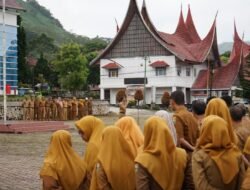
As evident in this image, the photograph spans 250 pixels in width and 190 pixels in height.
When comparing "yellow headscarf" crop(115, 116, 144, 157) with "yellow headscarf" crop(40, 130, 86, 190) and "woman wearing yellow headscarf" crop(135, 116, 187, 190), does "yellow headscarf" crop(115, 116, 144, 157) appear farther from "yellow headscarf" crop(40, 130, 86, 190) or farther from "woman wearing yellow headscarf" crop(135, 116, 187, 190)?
"woman wearing yellow headscarf" crop(135, 116, 187, 190)

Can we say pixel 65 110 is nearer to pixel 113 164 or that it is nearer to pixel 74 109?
pixel 74 109

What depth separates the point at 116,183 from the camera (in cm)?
396

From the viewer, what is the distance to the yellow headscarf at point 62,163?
14.4ft

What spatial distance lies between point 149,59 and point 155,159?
41308mm

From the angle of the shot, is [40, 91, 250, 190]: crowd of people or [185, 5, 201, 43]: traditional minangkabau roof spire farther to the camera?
[185, 5, 201, 43]: traditional minangkabau roof spire

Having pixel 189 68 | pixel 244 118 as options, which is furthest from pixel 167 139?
pixel 189 68

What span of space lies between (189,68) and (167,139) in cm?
4349

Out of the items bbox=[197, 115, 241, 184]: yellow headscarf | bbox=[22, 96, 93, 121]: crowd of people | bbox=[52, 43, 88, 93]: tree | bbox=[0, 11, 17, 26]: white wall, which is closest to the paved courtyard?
bbox=[197, 115, 241, 184]: yellow headscarf

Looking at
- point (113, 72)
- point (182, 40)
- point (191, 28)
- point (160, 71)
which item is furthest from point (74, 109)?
point (191, 28)

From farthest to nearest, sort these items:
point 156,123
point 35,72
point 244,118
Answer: point 35,72 < point 244,118 < point 156,123

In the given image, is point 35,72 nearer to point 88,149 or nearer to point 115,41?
point 115,41

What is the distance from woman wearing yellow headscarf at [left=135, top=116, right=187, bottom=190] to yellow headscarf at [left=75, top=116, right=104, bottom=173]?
93 centimetres

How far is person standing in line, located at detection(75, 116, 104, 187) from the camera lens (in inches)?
185

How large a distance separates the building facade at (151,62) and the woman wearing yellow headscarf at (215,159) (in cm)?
3922
